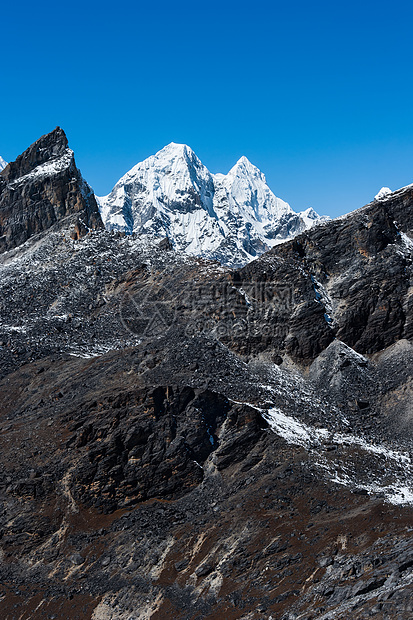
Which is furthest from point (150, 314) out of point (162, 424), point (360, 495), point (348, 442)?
point (360, 495)

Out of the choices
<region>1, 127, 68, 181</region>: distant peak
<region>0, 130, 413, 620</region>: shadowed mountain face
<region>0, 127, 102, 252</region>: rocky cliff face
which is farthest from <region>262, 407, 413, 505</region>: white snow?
<region>1, 127, 68, 181</region>: distant peak

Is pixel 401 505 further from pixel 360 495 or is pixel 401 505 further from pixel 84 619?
pixel 84 619

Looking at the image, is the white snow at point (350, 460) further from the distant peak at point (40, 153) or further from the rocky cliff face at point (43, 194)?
the distant peak at point (40, 153)

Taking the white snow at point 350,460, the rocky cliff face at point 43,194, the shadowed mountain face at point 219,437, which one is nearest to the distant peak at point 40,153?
the rocky cliff face at point 43,194

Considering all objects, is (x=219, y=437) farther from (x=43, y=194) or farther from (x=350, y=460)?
(x=43, y=194)

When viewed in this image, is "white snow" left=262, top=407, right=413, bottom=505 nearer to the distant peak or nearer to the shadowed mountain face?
the shadowed mountain face
